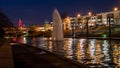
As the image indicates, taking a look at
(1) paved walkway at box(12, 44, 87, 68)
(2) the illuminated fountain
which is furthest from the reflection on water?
(2) the illuminated fountain

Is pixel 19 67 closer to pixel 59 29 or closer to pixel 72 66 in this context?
pixel 72 66

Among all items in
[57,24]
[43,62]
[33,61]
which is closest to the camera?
[43,62]

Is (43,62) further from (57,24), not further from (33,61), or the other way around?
(57,24)

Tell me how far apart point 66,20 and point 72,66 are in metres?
157

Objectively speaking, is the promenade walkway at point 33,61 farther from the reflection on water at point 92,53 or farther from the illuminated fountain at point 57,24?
the illuminated fountain at point 57,24

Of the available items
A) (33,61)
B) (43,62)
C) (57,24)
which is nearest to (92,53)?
(33,61)

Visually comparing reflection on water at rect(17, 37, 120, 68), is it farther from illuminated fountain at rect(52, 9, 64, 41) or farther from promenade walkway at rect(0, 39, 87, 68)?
illuminated fountain at rect(52, 9, 64, 41)

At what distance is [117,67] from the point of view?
14.3 meters

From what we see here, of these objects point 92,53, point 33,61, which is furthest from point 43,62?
point 92,53

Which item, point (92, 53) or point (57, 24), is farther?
point (57, 24)

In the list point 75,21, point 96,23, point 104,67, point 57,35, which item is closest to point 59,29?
point 57,35

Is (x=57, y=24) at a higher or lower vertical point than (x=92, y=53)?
higher

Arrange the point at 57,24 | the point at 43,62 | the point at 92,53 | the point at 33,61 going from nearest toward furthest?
1. the point at 43,62
2. the point at 33,61
3. the point at 92,53
4. the point at 57,24

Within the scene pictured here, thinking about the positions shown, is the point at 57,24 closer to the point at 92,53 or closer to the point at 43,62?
the point at 92,53
